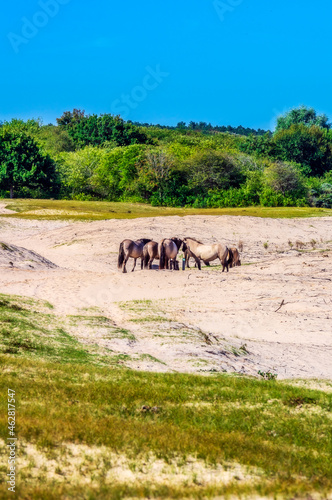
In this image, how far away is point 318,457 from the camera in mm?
7172

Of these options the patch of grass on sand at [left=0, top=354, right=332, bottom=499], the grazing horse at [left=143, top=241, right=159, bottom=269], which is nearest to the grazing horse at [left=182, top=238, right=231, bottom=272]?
the grazing horse at [left=143, top=241, right=159, bottom=269]

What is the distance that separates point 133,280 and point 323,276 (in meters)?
7.52

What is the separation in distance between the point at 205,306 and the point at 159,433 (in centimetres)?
1223

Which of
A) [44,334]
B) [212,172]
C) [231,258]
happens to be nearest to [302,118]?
[212,172]

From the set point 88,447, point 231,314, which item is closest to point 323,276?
point 231,314

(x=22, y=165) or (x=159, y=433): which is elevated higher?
(x=22, y=165)

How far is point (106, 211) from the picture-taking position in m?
56.2

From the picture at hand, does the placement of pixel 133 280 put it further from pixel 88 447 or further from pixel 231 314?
pixel 88 447

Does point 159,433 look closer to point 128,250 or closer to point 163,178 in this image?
point 128,250

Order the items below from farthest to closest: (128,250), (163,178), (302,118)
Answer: (302,118), (163,178), (128,250)

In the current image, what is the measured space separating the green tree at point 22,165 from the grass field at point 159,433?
194ft

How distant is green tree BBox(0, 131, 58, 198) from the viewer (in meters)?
68.9

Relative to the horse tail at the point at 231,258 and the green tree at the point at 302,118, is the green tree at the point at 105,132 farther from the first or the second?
the horse tail at the point at 231,258

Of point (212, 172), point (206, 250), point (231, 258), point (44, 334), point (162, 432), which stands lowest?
point (44, 334)
